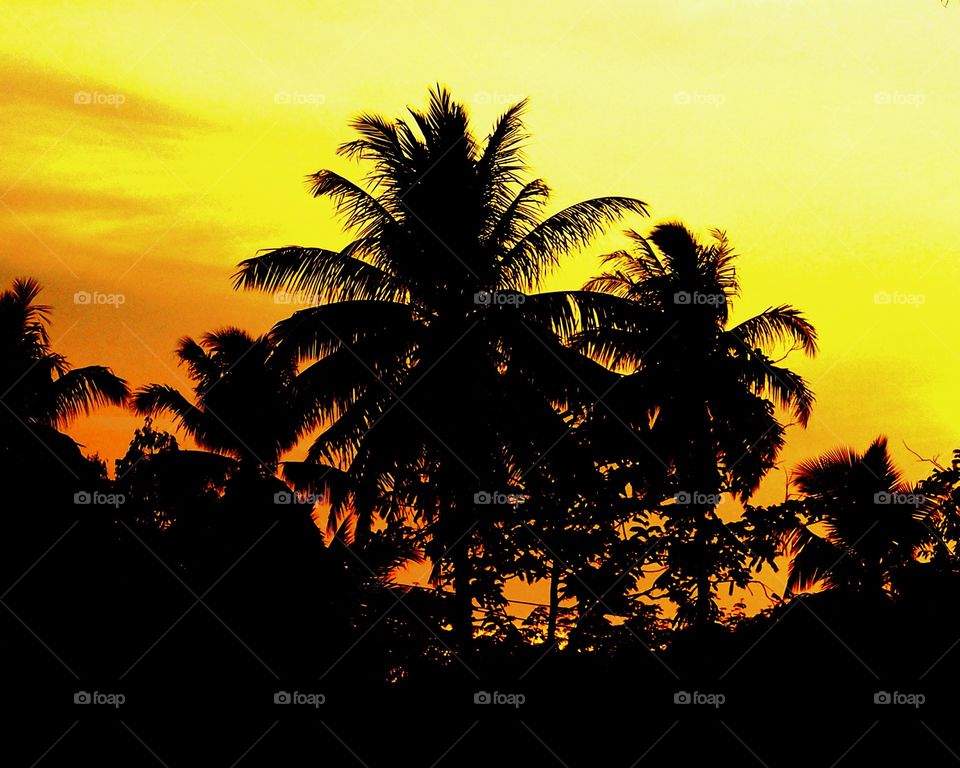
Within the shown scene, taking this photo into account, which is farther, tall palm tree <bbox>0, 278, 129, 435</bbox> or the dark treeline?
A: tall palm tree <bbox>0, 278, 129, 435</bbox>

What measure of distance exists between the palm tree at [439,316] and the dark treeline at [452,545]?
0.05m

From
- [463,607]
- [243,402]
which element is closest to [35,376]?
[243,402]

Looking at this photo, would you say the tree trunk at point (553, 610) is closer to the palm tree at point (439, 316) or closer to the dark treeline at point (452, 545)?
the dark treeline at point (452, 545)

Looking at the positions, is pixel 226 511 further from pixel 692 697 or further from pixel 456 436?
pixel 692 697

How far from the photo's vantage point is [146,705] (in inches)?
395

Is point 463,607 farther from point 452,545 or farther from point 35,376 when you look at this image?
point 35,376

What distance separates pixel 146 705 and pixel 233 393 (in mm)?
16030

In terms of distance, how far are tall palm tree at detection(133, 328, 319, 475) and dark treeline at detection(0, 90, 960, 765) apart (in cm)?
24

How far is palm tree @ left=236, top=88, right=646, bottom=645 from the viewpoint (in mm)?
18281

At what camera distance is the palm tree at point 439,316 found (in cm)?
1828

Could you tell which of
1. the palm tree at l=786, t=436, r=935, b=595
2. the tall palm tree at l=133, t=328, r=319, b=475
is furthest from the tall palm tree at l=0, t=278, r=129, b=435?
the palm tree at l=786, t=436, r=935, b=595

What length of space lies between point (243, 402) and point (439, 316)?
26.3 feet

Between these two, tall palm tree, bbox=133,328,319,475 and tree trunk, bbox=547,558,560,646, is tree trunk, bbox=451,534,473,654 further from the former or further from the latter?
tall palm tree, bbox=133,328,319,475

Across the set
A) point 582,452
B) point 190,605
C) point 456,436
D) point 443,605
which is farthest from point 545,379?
point 190,605
